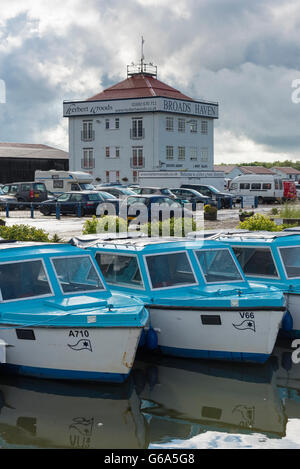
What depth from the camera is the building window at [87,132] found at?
74.9 m

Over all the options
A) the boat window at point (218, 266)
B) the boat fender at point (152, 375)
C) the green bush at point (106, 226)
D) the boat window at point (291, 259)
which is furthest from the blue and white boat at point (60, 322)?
the green bush at point (106, 226)

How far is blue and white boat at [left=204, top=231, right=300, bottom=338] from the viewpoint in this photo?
1298 centimetres

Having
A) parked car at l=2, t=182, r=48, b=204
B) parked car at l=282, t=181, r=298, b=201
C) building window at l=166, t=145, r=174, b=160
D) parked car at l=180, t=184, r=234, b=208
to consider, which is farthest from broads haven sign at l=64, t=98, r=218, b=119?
parked car at l=2, t=182, r=48, b=204

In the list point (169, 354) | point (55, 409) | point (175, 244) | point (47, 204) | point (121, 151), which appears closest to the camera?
point (55, 409)

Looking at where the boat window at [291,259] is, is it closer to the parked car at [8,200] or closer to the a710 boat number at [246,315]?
the a710 boat number at [246,315]

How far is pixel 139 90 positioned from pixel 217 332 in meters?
64.6

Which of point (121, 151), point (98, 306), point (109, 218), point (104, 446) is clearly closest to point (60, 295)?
point (98, 306)

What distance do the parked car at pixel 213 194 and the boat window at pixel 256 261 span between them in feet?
97.4

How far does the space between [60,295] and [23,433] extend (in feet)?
9.08

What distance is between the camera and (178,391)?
10648 millimetres

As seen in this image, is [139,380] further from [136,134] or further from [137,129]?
[137,129]

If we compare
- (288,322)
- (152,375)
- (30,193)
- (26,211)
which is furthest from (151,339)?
(30,193)

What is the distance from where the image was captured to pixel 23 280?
443 inches

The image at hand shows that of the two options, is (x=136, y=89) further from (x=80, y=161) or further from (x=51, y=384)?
(x=51, y=384)
